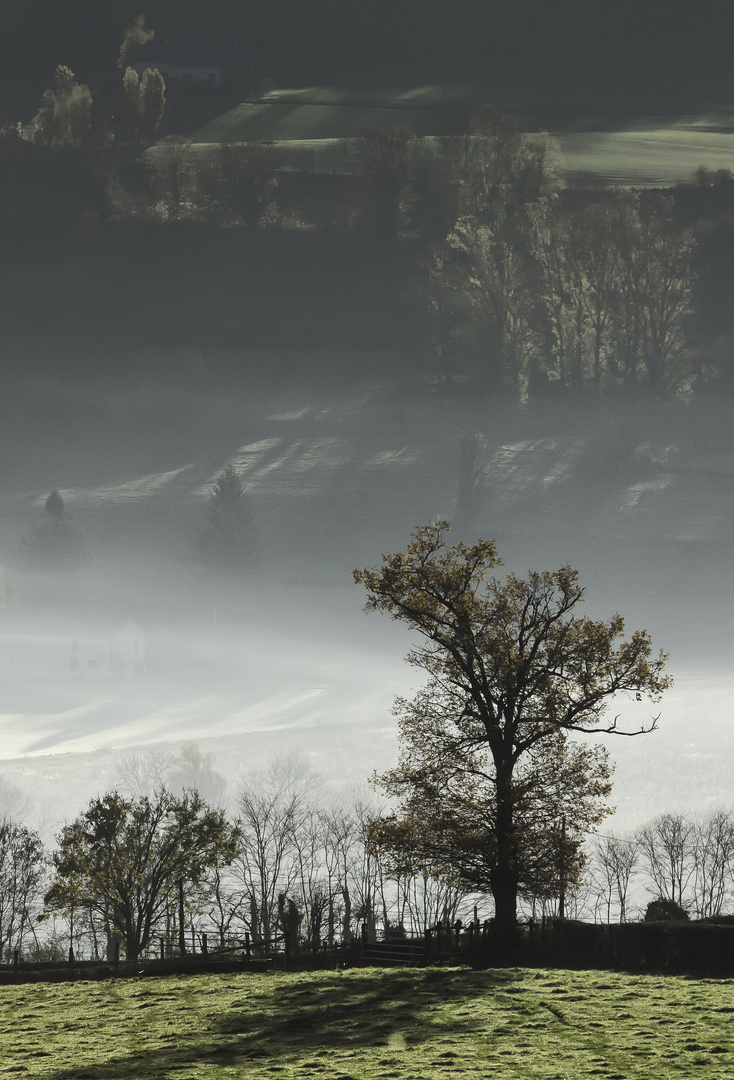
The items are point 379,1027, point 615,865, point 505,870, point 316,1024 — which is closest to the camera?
point 379,1027

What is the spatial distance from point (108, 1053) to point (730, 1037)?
13957 millimetres

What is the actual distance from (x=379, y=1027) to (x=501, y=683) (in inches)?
603

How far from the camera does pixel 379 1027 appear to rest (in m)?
26.0

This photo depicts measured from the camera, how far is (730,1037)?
2370 centimetres

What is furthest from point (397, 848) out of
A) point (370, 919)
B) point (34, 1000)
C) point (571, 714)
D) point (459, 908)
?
point (459, 908)

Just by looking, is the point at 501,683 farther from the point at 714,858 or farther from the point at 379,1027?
the point at 714,858

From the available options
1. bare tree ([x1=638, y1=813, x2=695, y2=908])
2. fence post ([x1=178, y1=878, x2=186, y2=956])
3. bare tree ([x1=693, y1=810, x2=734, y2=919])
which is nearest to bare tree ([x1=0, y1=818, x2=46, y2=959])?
fence post ([x1=178, y1=878, x2=186, y2=956])

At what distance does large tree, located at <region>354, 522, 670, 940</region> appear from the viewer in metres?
38.5

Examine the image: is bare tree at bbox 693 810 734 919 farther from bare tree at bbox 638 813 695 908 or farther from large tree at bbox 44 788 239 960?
large tree at bbox 44 788 239 960

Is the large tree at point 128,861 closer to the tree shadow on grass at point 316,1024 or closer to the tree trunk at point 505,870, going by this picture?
the tree trunk at point 505,870

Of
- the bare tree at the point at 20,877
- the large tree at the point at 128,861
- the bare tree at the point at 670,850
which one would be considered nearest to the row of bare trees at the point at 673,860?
the bare tree at the point at 670,850

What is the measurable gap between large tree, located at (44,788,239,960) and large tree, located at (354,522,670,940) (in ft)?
98.1

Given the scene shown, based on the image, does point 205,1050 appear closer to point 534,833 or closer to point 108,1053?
point 108,1053

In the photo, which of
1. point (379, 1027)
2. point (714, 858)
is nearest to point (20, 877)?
point (714, 858)
